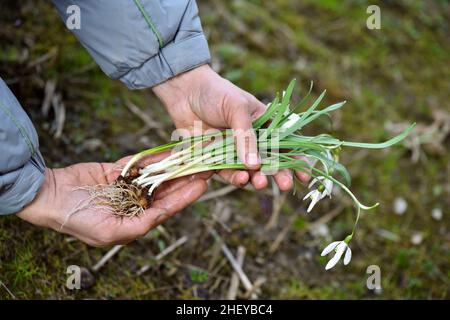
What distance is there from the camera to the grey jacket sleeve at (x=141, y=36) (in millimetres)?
1716

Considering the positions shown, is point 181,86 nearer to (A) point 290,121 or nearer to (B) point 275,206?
(A) point 290,121

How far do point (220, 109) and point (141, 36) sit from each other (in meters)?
0.36

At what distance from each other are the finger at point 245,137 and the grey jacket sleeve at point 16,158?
61cm

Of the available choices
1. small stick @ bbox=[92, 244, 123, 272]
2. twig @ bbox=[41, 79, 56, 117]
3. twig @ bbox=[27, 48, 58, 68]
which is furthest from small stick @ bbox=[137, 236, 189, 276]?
twig @ bbox=[27, 48, 58, 68]

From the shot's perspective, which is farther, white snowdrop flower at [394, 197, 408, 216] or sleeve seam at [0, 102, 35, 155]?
white snowdrop flower at [394, 197, 408, 216]

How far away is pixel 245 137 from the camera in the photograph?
1.65 metres

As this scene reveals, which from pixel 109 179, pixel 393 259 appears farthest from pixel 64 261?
pixel 393 259

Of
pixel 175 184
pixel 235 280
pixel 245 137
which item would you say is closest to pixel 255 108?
pixel 245 137

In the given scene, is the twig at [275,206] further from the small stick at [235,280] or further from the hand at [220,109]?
the hand at [220,109]

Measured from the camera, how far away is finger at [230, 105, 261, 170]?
1647mm

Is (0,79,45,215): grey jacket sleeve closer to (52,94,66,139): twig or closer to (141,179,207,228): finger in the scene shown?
(141,179,207,228): finger

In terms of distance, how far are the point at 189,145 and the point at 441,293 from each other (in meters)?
1.28

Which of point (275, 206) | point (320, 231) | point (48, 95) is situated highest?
point (48, 95)
